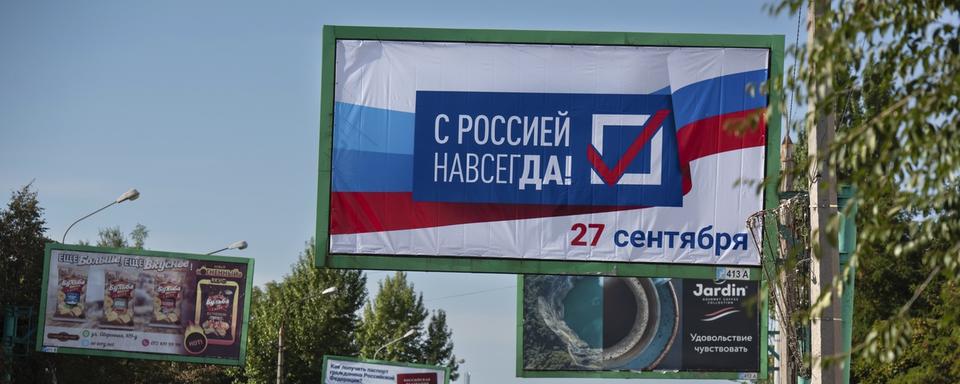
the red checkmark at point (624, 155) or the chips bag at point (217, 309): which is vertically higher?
the red checkmark at point (624, 155)

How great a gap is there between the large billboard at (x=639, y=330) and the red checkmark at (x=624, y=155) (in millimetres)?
34277

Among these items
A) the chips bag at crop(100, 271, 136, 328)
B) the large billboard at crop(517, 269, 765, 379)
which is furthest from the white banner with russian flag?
the large billboard at crop(517, 269, 765, 379)

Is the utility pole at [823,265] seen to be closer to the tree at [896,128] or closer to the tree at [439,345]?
the tree at [896,128]

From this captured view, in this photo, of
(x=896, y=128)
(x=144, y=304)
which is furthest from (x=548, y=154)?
(x=144, y=304)

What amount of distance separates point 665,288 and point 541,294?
433 cm

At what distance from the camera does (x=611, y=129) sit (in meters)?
17.4

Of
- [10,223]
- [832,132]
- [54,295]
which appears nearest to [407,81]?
[832,132]

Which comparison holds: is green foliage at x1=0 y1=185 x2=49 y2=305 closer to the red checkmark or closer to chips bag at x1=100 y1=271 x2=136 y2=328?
chips bag at x1=100 y1=271 x2=136 y2=328

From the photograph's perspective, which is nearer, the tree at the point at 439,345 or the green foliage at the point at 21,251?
the green foliage at the point at 21,251

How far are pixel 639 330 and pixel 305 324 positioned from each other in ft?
65.1

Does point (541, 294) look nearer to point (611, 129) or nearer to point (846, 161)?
point (611, 129)

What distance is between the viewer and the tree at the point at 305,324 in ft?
216

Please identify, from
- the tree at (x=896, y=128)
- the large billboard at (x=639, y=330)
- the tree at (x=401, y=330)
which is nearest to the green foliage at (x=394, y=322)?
the tree at (x=401, y=330)

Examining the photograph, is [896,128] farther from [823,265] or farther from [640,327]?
[640,327]
